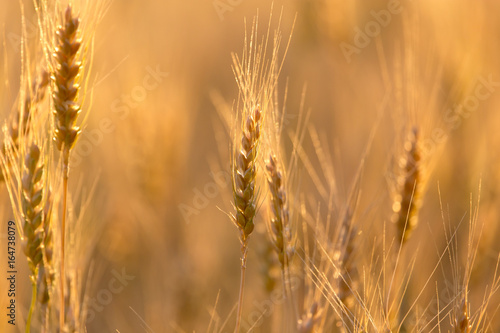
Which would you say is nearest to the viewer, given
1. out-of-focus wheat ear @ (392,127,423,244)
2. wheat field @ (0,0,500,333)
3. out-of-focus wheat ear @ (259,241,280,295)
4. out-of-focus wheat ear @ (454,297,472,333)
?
out-of-focus wheat ear @ (454,297,472,333)

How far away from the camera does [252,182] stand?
159 cm

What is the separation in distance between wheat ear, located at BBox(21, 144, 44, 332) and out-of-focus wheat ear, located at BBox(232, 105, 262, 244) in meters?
0.60

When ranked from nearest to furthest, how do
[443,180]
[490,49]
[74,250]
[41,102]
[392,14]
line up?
[41,102]
[74,250]
[443,180]
[490,49]
[392,14]

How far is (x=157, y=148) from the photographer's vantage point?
10.3 feet

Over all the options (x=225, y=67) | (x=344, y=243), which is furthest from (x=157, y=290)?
(x=225, y=67)

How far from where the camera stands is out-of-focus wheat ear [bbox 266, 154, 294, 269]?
1.71m

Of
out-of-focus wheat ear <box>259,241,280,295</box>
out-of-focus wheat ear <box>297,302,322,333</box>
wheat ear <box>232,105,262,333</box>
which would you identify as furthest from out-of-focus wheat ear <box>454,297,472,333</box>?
out-of-focus wheat ear <box>259,241,280,295</box>

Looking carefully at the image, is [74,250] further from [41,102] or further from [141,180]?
[141,180]

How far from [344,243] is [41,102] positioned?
1242 mm

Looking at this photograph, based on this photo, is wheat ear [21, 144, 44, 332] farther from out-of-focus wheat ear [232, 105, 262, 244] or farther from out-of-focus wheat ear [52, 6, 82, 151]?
out-of-focus wheat ear [232, 105, 262, 244]

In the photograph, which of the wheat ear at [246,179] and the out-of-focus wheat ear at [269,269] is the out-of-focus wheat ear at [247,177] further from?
the out-of-focus wheat ear at [269,269]

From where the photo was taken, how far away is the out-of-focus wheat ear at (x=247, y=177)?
5.20 feet

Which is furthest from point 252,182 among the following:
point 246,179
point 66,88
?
point 66,88

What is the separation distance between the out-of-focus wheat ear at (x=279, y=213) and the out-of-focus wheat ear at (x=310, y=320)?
17cm
